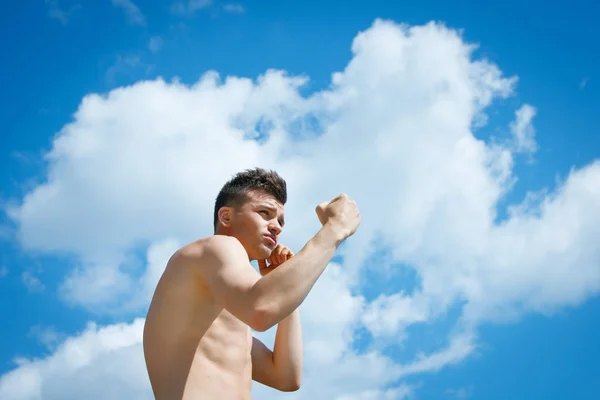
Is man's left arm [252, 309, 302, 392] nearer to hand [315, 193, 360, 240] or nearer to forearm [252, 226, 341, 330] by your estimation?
hand [315, 193, 360, 240]

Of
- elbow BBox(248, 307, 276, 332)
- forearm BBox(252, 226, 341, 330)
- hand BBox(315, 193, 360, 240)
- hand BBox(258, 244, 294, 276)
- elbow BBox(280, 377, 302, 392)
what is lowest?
elbow BBox(248, 307, 276, 332)

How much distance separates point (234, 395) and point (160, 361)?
1.75ft

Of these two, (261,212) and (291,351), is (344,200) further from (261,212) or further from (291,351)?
(291,351)

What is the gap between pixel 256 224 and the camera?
460 centimetres

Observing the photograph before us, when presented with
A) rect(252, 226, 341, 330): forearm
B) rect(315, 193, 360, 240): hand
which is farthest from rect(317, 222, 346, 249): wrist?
rect(252, 226, 341, 330): forearm

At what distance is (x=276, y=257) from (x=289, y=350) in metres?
0.78

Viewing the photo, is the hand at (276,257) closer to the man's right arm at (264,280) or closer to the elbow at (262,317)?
the man's right arm at (264,280)

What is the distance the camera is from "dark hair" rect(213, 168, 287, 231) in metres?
4.73

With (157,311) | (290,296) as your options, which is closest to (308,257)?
(290,296)

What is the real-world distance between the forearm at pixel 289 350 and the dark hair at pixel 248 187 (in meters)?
1.01

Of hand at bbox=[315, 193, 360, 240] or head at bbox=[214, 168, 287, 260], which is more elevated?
head at bbox=[214, 168, 287, 260]

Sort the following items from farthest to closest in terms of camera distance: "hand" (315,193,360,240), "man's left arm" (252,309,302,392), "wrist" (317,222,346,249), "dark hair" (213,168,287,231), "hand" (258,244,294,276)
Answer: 1. "man's left arm" (252,309,302,392)
2. "hand" (258,244,294,276)
3. "dark hair" (213,168,287,231)
4. "hand" (315,193,360,240)
5. "wrist" (317,222,346,249)

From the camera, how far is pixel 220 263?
3842 mm

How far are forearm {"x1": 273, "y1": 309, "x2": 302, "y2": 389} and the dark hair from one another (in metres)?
1.01
